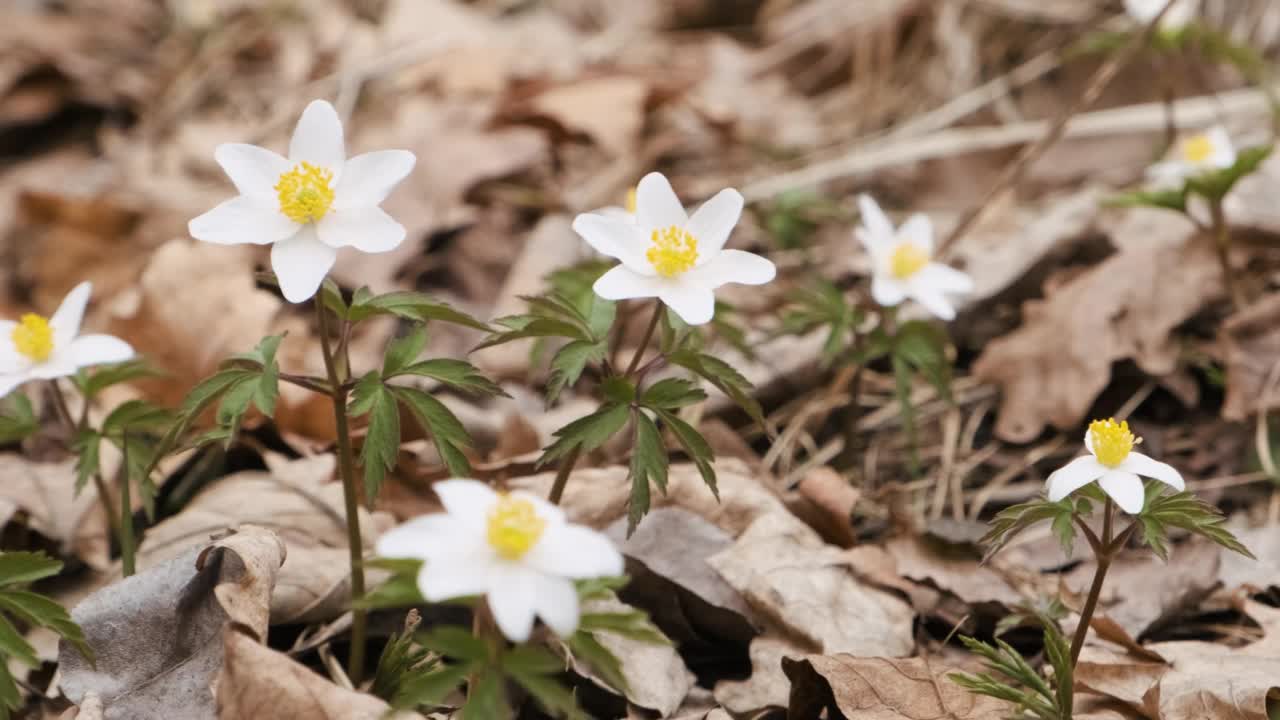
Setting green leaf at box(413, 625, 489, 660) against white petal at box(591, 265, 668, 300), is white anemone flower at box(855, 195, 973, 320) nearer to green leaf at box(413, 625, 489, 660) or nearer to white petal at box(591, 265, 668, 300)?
white petal at box(591, 265, 668, 300)

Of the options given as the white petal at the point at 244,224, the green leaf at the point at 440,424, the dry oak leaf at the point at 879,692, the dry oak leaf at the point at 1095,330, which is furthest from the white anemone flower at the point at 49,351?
the dry oak leaf at the point at 1095,330

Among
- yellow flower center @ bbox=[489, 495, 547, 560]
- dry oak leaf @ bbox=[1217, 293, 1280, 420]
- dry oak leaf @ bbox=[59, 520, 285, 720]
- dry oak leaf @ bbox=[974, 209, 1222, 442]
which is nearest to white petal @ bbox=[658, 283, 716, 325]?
yellow flower center @ bbox=[489, 495, 547, 560]

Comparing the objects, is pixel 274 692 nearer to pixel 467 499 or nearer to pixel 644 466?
pixel 467 499

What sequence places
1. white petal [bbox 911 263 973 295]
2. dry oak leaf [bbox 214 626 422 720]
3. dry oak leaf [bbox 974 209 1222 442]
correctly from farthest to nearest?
dry oak leaf [bbox 974 209 1222 442] < white petal [bbox 911 263 973 295] < dry oak leaf [bbox 214 626 422 720]

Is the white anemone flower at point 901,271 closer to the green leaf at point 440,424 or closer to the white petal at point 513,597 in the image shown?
the green leaf at point 440,424

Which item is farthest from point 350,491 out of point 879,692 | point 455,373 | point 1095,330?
point 1095,330

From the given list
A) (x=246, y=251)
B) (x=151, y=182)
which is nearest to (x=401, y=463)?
(x=246, y=251)
